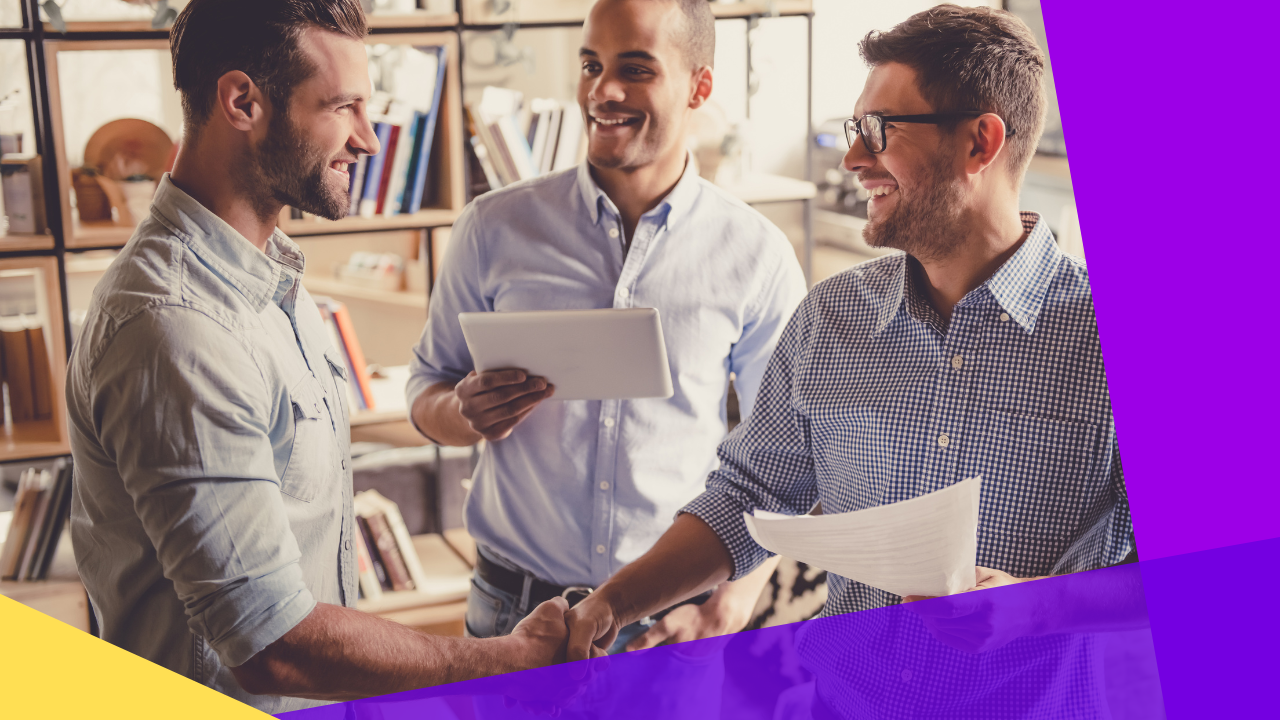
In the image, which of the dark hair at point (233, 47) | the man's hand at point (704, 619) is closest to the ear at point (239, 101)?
the dark hair at point (233, 47)

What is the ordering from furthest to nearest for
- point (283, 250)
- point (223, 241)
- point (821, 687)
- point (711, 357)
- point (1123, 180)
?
1. point (711, 357)
2. point (283, 250)
3. point (223, 241)
4. point (1123, 180)
5. point (821, 687)

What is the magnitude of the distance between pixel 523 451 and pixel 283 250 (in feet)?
2.11

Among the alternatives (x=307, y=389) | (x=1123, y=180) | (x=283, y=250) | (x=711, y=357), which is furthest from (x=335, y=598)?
(x=1123, y=180)

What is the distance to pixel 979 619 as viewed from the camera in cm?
65

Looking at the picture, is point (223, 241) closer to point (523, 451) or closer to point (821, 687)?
point (523, 451)

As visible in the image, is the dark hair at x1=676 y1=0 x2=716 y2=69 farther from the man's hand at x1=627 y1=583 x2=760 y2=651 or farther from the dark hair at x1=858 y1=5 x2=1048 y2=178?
the man's hand at x1=627 y1=583 x2=760 y2=651

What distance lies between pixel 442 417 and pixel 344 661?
74 centimetres

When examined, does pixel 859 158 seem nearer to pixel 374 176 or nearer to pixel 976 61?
pixel 976 61

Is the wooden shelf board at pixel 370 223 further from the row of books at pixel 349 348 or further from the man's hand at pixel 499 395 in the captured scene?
the man's hand at pixel 499 395

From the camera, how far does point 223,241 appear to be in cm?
113

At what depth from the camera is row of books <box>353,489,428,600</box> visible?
276 cm

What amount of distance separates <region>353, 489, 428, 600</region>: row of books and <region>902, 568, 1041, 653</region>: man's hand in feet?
7.57

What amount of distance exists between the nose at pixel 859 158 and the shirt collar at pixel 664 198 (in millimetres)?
449
